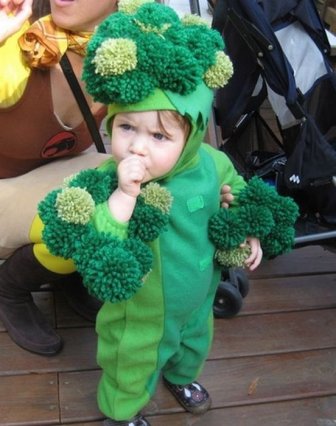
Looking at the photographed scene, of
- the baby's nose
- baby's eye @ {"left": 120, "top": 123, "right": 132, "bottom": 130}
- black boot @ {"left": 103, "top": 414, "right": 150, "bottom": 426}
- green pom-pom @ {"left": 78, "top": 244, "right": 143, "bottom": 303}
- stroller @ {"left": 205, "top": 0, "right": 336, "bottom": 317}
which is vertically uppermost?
baby's eye @ {"left": 120, "top": 123, "right": 132, "bottom": 130}

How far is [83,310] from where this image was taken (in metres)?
1.96

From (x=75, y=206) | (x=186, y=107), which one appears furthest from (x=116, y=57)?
(x=75, y=206)

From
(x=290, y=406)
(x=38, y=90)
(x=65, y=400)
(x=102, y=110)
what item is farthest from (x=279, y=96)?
(x=65, y=400)

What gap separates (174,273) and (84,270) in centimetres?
25

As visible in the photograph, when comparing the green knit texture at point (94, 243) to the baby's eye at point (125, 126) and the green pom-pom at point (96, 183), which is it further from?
the baby's eye at point (125, 126)

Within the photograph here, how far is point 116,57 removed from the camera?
1022 mm

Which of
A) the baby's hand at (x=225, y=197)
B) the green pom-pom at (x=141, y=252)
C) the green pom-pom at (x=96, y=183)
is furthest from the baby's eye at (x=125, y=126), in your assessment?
the baby's hand at (x=225, y=197)

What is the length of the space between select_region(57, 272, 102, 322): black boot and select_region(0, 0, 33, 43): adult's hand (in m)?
0.87

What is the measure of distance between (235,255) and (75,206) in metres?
0.44

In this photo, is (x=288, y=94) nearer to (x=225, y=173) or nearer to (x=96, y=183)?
(x=225, y=173)

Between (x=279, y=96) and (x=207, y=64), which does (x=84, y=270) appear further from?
(x=279, y=96)

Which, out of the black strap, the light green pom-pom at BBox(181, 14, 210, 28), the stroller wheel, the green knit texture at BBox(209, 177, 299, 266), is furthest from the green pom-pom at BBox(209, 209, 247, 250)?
the stroller wheel

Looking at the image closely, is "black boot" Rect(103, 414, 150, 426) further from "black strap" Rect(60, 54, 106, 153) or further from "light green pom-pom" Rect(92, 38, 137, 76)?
"light green pom-pom" Rect(92, 38, 137, 76)

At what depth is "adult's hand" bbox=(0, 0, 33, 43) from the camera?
1.32 metres
